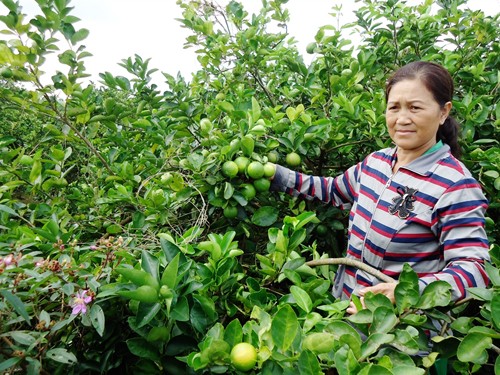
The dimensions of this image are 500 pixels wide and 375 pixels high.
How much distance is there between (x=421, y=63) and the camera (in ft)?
5.08

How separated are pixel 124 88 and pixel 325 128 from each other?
54.8 inches

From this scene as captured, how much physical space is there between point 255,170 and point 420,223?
0.63 meters

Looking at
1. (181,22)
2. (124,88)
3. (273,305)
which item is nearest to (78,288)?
(273,305)

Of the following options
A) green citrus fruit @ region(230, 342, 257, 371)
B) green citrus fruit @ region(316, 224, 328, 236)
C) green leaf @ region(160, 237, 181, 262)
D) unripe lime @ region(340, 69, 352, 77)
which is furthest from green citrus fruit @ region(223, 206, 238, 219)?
unripe lime @ region(340, 69, 352, 77)

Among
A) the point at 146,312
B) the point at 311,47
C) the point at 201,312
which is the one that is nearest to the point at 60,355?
the point at 146,312

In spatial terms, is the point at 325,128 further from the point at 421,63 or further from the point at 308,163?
the point at 421,63

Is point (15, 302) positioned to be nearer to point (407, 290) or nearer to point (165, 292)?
point (165, 292)

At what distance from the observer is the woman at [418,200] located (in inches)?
52.6

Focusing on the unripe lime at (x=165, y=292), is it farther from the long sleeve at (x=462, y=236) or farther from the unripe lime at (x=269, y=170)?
the unripe lime at (x=269, y=170)

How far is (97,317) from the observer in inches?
38.9

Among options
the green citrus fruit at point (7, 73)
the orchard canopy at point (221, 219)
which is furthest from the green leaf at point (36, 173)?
the green citrus fruit at point (7, 73)

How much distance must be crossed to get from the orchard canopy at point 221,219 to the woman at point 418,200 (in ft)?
0.48

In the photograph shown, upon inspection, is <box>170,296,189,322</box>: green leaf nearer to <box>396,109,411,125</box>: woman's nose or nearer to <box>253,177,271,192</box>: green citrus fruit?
<box>253,177,271,192</box>: green citrus fruit

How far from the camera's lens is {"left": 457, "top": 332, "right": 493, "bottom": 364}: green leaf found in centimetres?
89
